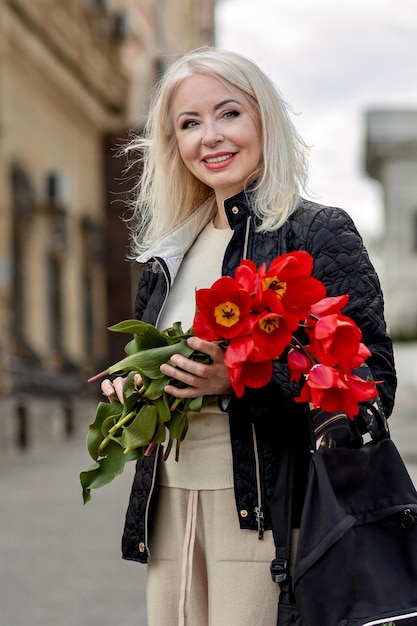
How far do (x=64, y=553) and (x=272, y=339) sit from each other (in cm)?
489

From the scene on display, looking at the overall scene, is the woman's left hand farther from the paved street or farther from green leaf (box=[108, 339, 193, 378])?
the paved street

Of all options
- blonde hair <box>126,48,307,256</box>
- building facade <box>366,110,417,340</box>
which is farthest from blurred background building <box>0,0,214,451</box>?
blonde hair <box>126,48,307,256</box>

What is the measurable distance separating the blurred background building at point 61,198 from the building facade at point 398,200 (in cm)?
593

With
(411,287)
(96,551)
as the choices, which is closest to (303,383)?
(96,551)

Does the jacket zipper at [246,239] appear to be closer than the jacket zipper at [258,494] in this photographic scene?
No

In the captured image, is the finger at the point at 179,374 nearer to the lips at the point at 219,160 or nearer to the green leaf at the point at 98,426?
the green leaf at the point at 98,426

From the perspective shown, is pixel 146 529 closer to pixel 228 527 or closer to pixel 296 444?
pixel 228 527

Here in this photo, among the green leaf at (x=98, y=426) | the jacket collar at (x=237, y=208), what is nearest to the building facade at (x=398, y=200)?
the jacket collar at (x=237, y=208)

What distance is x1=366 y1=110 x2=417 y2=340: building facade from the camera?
92.6 ft

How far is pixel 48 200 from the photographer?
711 inches

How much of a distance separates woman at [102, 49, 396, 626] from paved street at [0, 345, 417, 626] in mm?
2675

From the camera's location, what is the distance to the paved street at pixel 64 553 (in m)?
5.36

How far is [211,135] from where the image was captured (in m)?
2.53

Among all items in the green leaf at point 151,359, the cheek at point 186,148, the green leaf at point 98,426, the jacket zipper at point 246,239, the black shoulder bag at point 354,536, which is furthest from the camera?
the cheek at point 186,148
